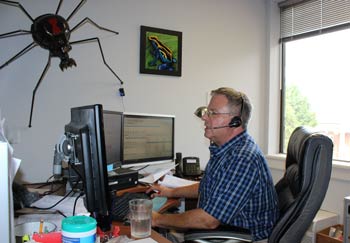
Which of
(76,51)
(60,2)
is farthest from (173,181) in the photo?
(60,2)

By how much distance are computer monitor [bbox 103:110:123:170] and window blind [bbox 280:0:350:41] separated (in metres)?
2.31

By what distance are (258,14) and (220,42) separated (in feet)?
2.06

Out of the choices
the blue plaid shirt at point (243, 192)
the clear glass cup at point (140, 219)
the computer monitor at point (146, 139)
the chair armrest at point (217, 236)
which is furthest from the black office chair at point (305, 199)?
the computer monitor at point (146, 139)

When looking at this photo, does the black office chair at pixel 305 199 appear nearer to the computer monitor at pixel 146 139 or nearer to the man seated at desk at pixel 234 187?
the man seated at desk at pixel 234 187

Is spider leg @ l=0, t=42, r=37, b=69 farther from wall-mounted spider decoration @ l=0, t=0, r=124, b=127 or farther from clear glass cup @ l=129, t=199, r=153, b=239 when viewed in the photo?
clear glass cup @ l=129, t=199, r=153, b=239

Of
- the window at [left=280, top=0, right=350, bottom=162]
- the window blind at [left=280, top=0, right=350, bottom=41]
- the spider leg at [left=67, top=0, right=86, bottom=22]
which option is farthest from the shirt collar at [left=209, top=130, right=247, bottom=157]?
the window blind at [left=280, top=0, right=350, bottom=41]

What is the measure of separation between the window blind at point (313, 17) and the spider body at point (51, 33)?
7.77 feet

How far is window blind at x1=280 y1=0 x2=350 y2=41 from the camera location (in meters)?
2.98

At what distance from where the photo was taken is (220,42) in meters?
3.19

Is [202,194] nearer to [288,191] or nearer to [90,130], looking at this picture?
[288,191]

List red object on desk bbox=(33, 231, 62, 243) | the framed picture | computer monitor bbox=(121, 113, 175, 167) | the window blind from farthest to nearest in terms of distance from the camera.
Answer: the window blind
the framed picture
computer monitor bbox=(121, 113, 175, 167)
red object on desk bbox=(33, 231, 62, 243)

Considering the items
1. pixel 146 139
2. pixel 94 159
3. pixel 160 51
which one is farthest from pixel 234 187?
pixel 160 51

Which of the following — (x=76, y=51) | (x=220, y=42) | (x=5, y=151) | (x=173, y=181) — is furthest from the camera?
(x=220, y=42)

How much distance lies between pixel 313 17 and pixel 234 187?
2.52m
